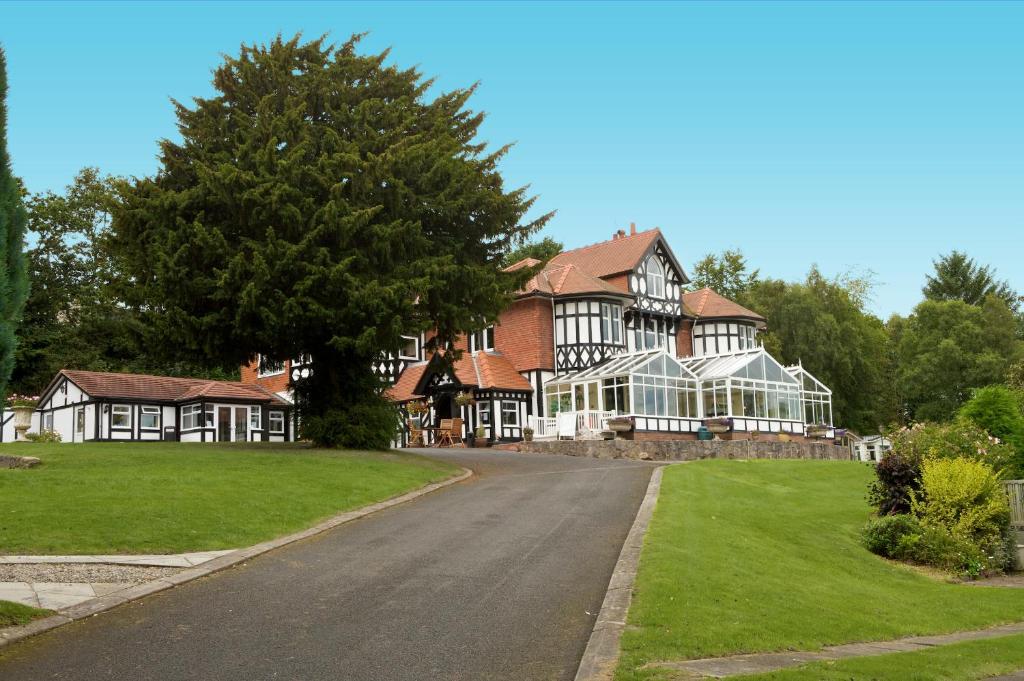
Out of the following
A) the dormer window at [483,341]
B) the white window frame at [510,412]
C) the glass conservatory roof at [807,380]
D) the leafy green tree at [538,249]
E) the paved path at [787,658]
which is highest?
the leafy green tree at [538,249]

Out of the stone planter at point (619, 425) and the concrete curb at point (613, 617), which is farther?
the stone planter at point (619, 425)

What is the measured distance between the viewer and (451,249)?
1156 inches

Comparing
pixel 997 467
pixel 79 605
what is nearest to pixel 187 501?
pixel 79 605

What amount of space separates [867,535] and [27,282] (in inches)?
639

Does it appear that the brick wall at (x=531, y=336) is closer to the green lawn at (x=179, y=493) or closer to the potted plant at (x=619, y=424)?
the potted plant at (x=619, y=424)

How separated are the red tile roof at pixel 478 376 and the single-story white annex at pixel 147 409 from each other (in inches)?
230

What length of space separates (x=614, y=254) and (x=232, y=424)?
21693 mm

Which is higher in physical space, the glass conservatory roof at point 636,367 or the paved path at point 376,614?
the glass conservatory roof at point 636,367

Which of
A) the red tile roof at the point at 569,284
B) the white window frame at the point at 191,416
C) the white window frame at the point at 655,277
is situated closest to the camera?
the white window frame at the point at 191,416

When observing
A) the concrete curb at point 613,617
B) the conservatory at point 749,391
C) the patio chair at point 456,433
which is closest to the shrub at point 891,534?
the concrete curb at point 613,617

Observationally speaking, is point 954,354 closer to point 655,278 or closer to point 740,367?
point 655,278

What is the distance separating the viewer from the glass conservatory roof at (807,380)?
4997 cm

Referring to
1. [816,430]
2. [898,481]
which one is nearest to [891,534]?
[898,481]

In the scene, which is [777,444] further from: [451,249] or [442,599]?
[442,599]
